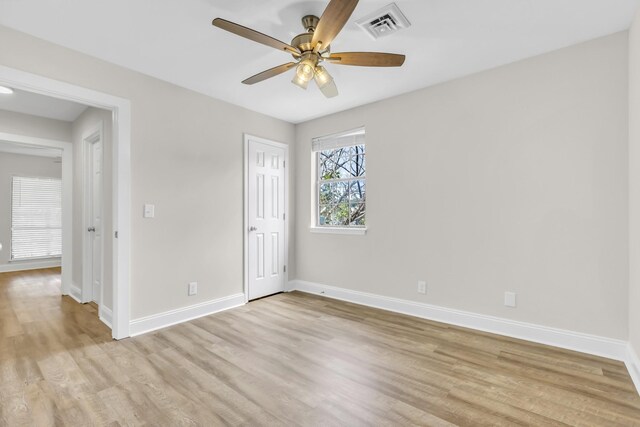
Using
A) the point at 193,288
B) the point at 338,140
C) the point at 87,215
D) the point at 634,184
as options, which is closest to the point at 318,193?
the point at 338,140

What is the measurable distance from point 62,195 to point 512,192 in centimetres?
566

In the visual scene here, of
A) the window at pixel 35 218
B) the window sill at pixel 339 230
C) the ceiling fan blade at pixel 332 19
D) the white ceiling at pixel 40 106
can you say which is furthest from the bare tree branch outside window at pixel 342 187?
the window at pixel 35 218

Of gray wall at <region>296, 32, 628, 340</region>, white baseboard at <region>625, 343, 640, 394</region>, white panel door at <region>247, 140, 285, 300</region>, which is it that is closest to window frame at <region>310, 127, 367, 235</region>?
gray wall at <region>296, 32, 628, 340</region>

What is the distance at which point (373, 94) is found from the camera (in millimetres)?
3537

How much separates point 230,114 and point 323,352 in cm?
289

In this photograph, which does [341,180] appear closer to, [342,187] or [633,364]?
[342,187]

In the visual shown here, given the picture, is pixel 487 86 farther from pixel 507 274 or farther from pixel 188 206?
pixel 188 206

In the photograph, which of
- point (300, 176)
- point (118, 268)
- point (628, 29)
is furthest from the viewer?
point (300, 176)

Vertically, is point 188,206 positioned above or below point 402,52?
below

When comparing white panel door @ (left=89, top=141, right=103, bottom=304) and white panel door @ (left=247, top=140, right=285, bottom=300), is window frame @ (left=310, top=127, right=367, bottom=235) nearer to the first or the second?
white panel door @ (left=247, top=140, right=285, bottom=300)

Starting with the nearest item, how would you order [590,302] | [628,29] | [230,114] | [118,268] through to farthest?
[628,29], [590,302], [118,268], [230,114]

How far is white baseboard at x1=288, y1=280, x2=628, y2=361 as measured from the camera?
243 cm

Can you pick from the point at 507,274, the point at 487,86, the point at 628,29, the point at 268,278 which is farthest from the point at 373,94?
the point at 268,278

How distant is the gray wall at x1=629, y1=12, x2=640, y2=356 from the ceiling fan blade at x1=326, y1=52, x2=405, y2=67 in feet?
5.16
